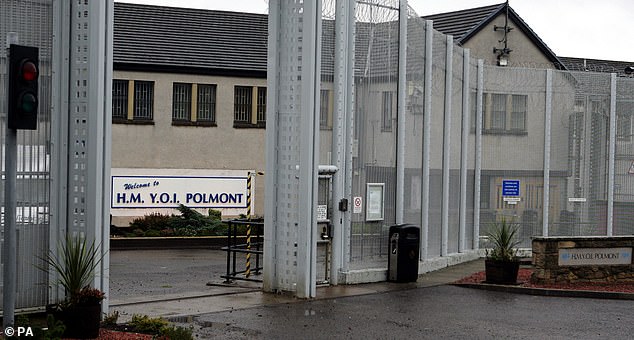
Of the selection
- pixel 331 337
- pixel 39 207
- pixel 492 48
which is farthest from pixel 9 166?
pixel 492 48

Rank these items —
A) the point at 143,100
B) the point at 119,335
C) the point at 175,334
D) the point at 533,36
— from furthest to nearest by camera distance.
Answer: the point at 533,36, the point at 143,100, the point at 119,335, the point at 175,334

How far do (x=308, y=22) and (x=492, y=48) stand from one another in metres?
24.1

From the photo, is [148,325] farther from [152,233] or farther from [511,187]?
[152,233]

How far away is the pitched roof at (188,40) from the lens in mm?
34250

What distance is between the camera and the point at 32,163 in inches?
501

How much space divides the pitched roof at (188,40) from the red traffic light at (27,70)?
24661 mm

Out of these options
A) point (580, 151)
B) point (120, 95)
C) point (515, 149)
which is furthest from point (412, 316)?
point (120, 95)

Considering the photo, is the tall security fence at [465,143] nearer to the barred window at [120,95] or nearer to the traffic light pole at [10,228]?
the traffic light pole at [10,228]

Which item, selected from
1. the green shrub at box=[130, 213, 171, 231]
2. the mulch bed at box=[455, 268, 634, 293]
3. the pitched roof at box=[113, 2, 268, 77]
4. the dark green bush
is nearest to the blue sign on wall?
the mulch bed at box=[455, 268, 634, 293]

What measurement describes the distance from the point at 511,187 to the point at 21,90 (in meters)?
18.0

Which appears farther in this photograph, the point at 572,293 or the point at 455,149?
the point at 455,149

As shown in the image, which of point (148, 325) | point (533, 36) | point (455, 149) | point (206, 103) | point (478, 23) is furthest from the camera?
point (533, 36)

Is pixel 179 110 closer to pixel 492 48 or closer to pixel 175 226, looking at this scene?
pixel 175 226

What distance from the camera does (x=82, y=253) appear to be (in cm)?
1150
